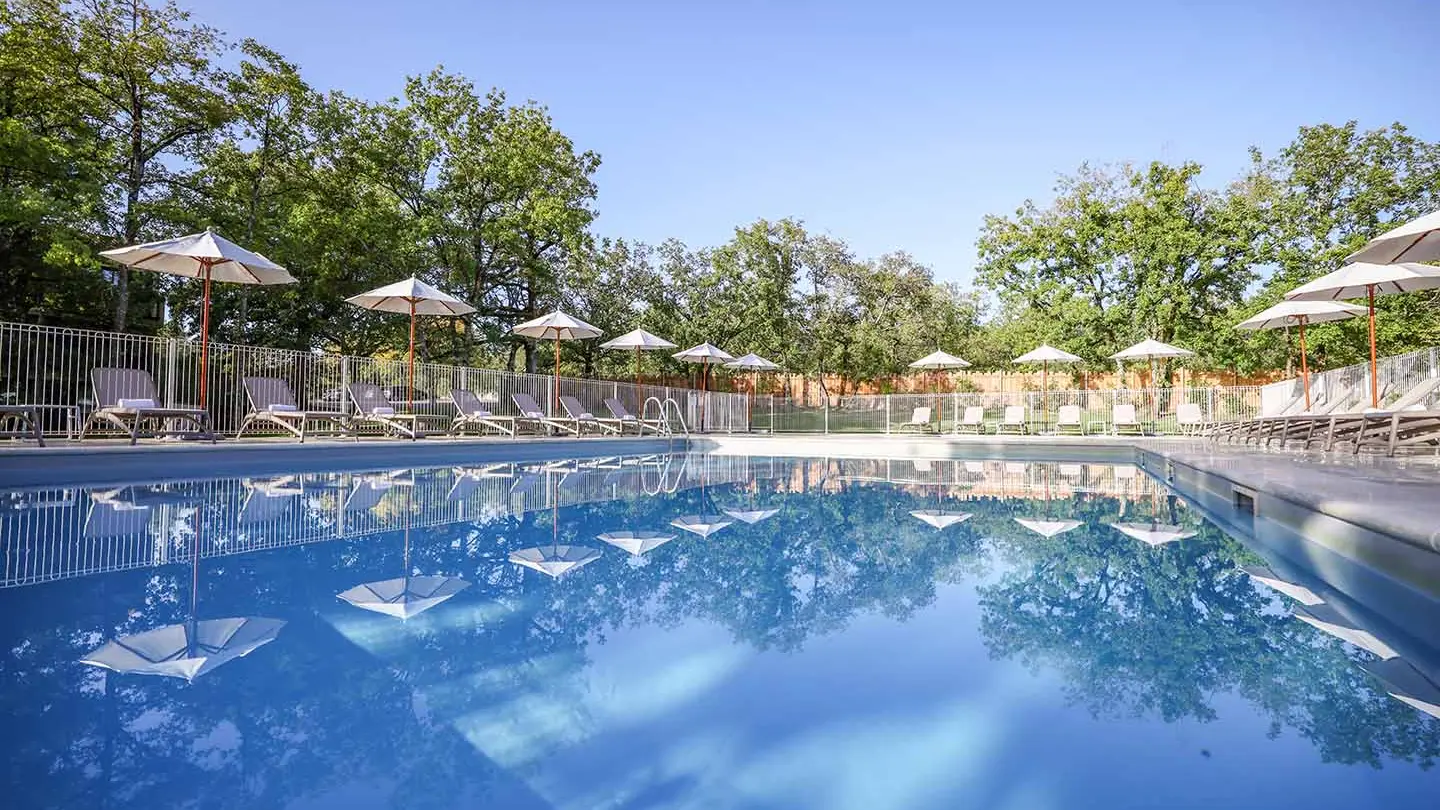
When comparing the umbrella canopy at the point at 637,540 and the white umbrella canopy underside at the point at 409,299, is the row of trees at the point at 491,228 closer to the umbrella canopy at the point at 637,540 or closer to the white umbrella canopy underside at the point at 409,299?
the white umbrella canopy underside at the point at 409,299

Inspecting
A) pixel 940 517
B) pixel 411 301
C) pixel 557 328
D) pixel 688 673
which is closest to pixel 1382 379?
pixel 940 517

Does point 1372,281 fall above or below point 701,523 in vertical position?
above

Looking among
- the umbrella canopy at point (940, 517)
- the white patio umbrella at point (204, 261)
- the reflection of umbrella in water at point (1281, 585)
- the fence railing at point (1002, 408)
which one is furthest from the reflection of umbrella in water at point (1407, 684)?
the fence railing at point (1002, 408)

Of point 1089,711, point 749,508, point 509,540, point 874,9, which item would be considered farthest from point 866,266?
point 1089,711

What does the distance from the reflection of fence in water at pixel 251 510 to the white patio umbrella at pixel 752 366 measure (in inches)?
447

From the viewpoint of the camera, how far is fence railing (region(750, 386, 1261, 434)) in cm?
1892

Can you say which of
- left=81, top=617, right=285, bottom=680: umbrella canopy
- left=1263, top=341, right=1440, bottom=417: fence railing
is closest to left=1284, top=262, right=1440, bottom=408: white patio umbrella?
left=1263, top=341, right=1440, bottom=417: fence railing

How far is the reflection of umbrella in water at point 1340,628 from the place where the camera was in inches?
105

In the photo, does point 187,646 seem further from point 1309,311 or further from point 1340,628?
point 1309,311

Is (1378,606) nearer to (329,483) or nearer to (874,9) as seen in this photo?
(329,483)

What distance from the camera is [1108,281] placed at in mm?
23219

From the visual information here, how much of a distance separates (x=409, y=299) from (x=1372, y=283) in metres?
14.8

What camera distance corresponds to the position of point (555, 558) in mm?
4250

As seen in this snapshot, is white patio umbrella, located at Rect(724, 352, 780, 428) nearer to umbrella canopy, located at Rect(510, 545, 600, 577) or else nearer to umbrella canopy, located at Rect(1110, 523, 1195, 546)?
umbrella canopy, located at Rect(1110, 523, 1195, 546)
